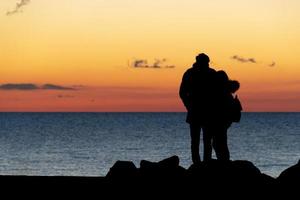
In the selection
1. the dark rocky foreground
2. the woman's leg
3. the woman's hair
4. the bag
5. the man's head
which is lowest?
the dark rocky foreground

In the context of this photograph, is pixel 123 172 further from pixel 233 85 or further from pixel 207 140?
pixel 233 85

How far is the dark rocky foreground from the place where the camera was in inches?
500

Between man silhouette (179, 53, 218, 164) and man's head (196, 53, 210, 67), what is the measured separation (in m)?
0.02

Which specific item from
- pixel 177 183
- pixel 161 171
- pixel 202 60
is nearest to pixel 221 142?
pixel 202 60

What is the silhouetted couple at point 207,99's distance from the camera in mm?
14367

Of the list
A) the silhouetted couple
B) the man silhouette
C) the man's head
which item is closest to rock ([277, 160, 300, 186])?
the silhouetted couple

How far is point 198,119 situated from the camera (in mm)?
14484

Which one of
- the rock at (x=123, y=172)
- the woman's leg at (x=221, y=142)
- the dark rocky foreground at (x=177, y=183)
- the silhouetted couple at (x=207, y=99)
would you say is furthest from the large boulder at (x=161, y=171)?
the woman's leg at (x=221, y=142)

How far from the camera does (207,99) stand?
14.5 metres

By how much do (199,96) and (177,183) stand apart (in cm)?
204

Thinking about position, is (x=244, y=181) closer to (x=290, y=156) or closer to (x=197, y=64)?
(x=197, y=64)

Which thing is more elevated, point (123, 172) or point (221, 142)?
point (221, 142)

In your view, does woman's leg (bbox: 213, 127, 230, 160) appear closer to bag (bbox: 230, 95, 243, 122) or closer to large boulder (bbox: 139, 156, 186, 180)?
bag (bbox: 230, 95, 243, 122)

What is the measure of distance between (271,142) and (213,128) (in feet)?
291
